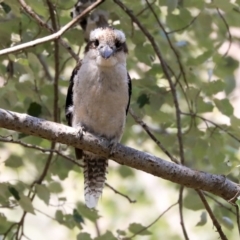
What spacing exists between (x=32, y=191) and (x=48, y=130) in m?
0.69

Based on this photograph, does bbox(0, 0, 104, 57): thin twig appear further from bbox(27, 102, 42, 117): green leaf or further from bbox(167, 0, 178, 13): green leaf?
bbox(167, 0, 178, 13): green leaf

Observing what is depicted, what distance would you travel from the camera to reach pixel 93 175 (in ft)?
10.1

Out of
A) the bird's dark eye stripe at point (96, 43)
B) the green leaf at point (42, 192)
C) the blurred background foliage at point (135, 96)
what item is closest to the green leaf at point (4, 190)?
the blurred background foliage at point (135, 96)

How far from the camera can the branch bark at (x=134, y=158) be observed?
7.34 feet

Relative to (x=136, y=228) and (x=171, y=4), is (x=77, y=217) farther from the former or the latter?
(x=171, y=4)

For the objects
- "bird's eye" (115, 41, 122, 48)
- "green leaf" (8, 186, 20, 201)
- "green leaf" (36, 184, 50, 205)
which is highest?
"bird's eye" (115, 41, 122, 48)

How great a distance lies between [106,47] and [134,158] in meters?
0.69

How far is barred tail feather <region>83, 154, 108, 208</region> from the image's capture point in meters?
3.03

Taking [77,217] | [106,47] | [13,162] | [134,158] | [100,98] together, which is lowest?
[134,158]

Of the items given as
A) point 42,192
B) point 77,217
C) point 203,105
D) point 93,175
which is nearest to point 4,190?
point 42,192

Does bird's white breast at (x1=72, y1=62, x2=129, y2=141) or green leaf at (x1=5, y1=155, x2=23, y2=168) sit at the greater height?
bird's white breast at (x1=72, y1=62, x2=129, y2=141)

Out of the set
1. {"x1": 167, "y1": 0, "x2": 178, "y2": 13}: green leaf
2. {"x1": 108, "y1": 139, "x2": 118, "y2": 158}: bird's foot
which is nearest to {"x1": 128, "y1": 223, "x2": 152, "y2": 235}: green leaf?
{"x1": 108, "y1": 139, "x2": 118, "y2": 158}: bird's foot

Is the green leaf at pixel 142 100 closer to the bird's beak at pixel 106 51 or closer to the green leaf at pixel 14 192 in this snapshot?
the bird's beak at pixel 106 51

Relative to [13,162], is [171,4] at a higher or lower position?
higher
